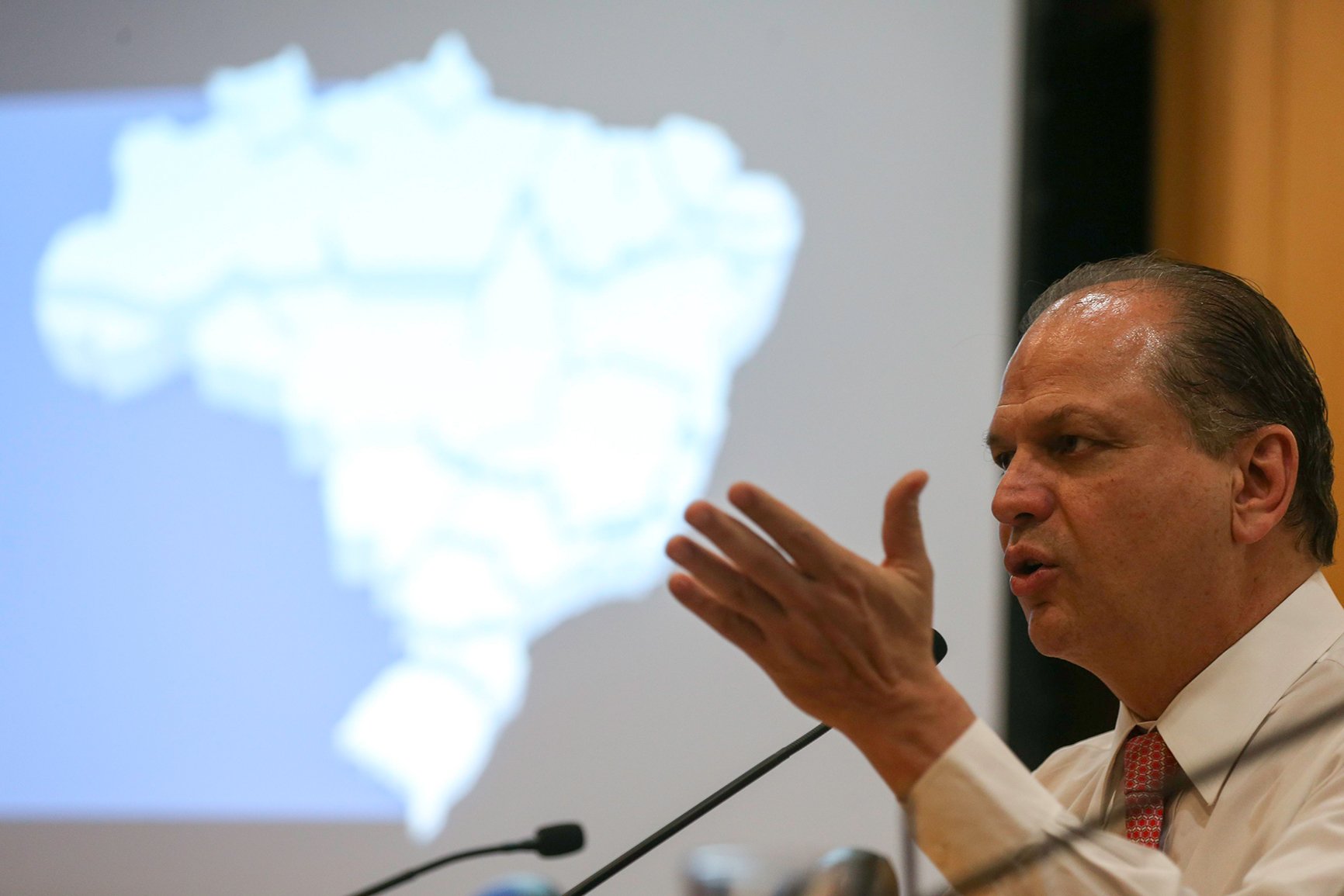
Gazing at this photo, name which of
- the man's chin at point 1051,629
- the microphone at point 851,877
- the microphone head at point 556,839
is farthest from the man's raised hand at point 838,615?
the microphone head at point 556,839

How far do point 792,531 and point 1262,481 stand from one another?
77cm

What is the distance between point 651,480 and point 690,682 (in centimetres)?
51

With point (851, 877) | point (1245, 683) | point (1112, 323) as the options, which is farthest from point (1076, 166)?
point (851, 877)

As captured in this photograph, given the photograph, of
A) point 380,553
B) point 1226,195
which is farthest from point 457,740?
point 1226,195

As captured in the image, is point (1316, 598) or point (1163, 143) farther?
point (1163, 143)

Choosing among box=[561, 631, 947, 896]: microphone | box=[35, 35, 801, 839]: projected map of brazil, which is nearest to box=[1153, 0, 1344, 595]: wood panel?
box=[35, 35, 801, 839]: projected map of brazil

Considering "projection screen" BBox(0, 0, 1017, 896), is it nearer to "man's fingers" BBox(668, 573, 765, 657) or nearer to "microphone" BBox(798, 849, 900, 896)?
"man's fingers" BBox(668, 573, 765, 657)

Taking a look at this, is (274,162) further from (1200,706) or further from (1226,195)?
(1200,706)

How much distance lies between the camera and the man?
1.21 metres

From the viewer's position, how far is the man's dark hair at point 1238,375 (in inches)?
54.6

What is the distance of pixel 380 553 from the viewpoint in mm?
3166

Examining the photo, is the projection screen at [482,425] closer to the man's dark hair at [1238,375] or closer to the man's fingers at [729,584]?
the man's dark hair at [1238,375]

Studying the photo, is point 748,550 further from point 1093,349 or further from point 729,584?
point 1093,349

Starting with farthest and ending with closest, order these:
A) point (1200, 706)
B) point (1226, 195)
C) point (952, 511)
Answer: point (1226, 195) → point (952, 511) → point (1200, 706)
